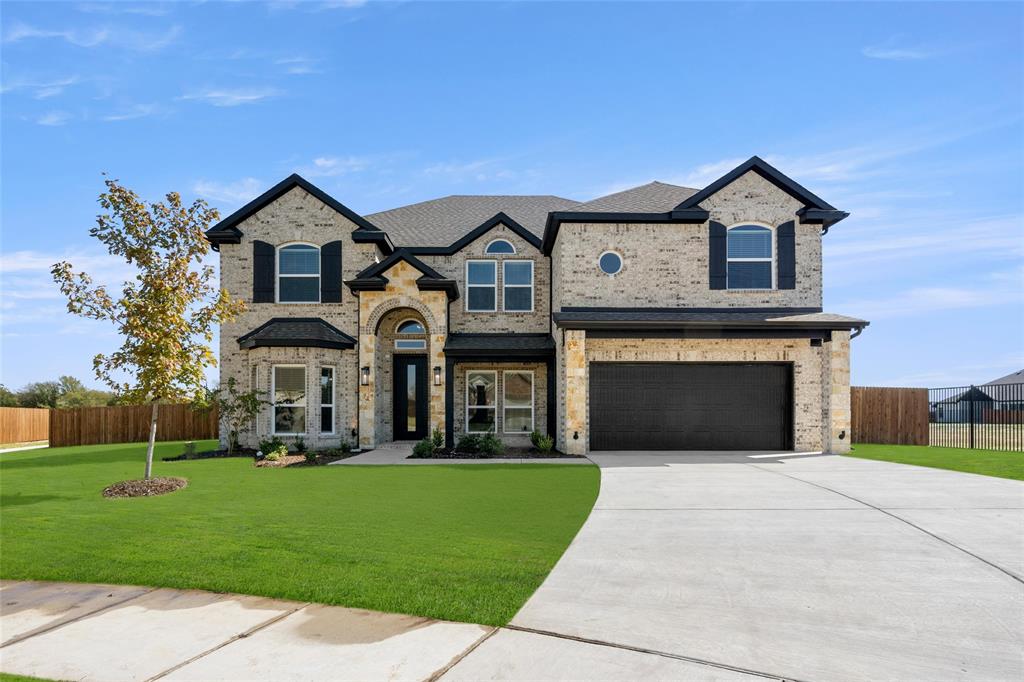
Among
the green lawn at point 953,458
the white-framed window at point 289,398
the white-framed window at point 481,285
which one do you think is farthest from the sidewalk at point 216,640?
the white-framed window at point 481,285

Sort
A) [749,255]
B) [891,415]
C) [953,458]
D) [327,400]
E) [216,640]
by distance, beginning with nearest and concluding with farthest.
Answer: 1. [216,640]
2. [953,458]
3. [749,255]
4. [327,400]
5. [891,415]

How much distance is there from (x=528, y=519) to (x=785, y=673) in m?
4.56

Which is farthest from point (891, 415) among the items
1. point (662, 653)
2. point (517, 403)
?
point (662, 653)

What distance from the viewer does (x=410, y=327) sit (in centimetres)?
1994

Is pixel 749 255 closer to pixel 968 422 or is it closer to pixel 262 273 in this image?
pixel 968 422

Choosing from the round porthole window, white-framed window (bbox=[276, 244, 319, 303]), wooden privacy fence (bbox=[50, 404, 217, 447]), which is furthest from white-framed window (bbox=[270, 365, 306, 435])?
the round porthole window

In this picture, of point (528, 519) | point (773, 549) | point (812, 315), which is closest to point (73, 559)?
point (528, 519)

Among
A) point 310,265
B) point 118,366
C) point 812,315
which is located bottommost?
point 118,366

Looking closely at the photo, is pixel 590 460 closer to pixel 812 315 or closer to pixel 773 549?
pixel 812 315

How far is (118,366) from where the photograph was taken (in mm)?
11367

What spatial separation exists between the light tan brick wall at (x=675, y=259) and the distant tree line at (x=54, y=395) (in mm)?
35486

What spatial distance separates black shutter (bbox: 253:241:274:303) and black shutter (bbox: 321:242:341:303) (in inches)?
60.8

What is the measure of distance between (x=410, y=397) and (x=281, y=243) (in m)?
6.05

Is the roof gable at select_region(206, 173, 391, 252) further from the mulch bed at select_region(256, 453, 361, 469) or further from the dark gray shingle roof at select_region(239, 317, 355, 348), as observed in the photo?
the mulch bed at select_region(256, 453, 361, 469)
